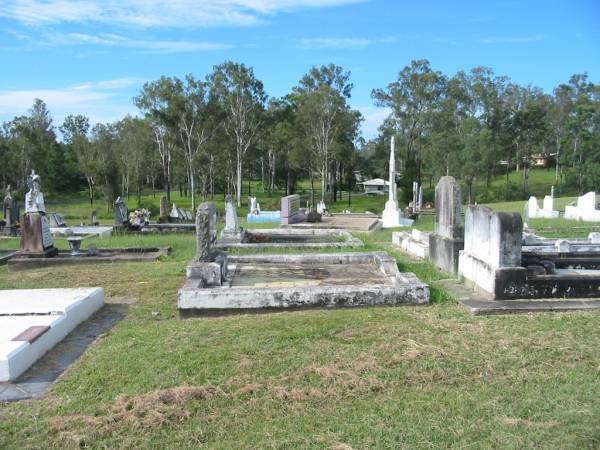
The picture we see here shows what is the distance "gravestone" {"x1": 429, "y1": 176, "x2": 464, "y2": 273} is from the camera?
8.88 m

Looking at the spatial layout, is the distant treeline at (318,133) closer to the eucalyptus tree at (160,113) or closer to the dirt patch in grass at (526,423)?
the eucalyptus tree at (160,113)

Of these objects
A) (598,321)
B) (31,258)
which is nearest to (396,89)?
(31,258)

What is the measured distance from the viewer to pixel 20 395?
428cm

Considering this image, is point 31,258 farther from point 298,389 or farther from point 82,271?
point 298,389

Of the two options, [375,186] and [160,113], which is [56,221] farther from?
[375,186]

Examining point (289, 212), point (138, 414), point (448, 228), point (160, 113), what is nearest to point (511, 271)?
point (448, 228)

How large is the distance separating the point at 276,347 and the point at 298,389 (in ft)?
3.30

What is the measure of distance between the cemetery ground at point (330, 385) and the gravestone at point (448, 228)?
8.76 feet

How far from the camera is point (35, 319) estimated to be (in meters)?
5.84

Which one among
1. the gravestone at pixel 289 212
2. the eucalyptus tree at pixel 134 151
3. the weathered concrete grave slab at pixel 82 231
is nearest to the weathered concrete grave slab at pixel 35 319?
the weathered concrete grave slab at pixel 82 231

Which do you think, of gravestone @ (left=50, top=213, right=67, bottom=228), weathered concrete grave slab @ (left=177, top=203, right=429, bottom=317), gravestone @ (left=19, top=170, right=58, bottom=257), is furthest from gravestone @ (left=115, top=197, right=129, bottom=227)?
weathered concrete grave slab @ (left=177, top=203, right=429, bottom=317)

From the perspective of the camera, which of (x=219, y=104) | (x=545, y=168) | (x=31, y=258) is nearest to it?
(x=31, y=258)

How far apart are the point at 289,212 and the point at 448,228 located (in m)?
11.8

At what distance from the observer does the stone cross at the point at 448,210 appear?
29.7 ft
